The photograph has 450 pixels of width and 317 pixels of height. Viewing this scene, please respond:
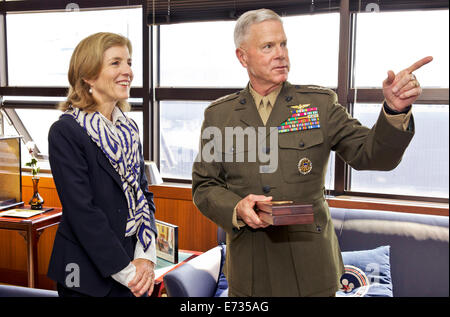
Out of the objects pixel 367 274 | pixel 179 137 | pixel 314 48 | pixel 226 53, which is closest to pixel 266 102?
pixel 367 274

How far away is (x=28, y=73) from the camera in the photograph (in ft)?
11.9

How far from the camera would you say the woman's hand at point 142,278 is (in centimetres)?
128

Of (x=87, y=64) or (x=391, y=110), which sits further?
(x=87, y=64)

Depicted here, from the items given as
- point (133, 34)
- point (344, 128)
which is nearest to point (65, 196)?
point (344, 128)

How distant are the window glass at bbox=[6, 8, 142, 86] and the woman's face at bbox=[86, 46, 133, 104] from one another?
207 cm

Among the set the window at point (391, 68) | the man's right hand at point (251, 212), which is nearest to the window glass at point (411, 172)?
the window at point (391, 68)

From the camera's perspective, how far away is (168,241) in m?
2.35

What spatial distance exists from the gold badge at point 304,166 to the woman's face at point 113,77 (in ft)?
1.98

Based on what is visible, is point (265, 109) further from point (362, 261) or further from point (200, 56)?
point (200, 56)

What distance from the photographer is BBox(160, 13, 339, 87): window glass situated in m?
2.64

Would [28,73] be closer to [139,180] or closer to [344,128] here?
[139,180]

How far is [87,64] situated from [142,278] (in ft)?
2.25

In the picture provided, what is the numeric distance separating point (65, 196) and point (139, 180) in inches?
10.7

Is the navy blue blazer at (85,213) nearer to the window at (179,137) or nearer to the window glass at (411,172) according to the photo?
the window glass at (411,172)
